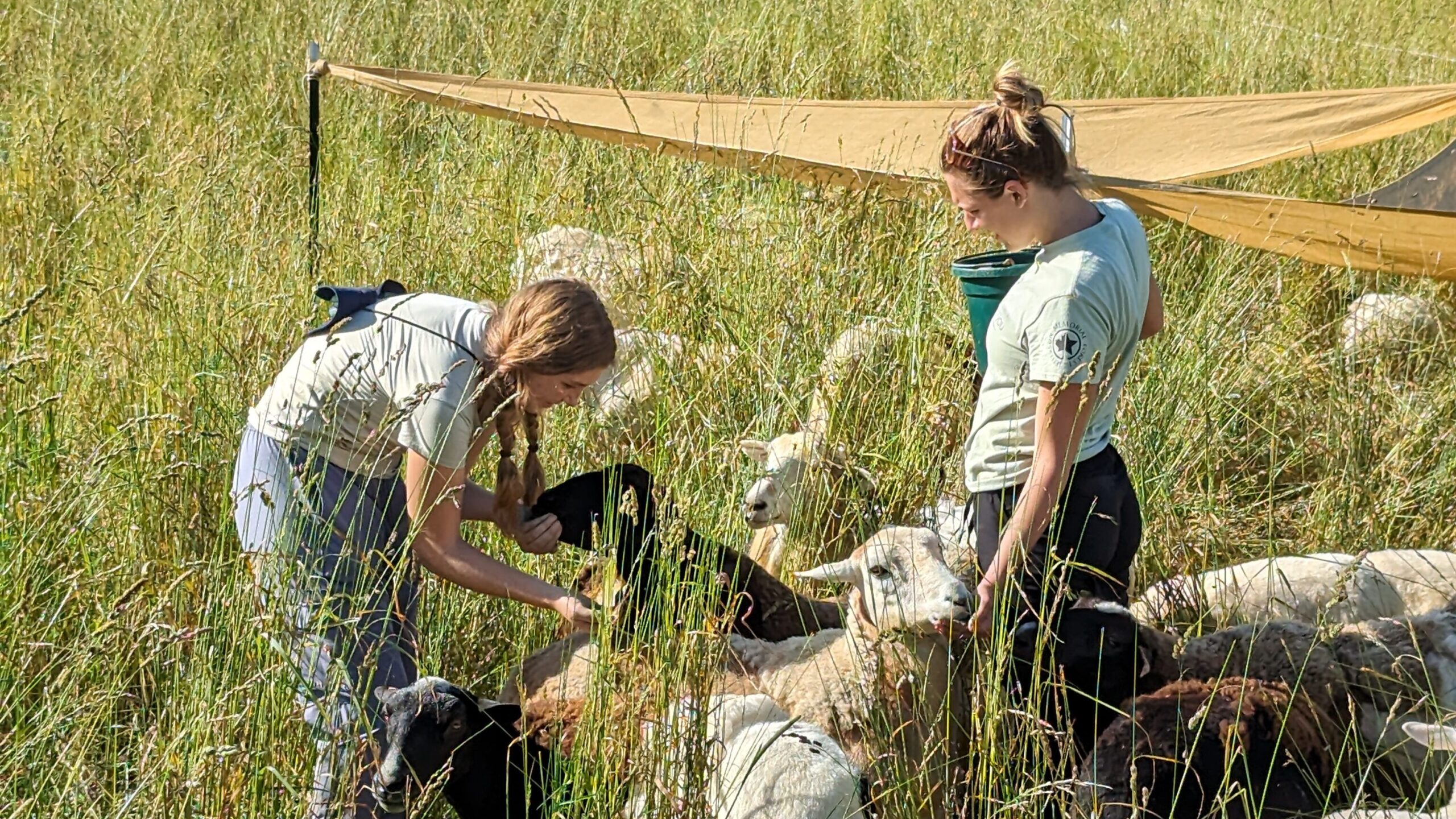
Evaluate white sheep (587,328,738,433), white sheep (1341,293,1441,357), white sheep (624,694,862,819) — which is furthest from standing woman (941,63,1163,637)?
white sheep (1341,293,1441,357)

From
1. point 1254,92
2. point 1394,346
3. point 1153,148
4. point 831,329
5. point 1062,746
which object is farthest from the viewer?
point 1254,92

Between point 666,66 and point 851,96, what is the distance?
1247 millimetres

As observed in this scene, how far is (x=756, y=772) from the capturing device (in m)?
2.91

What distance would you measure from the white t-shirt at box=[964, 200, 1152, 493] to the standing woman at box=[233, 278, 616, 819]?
94 centimetres

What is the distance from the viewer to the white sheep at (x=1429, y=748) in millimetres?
2838

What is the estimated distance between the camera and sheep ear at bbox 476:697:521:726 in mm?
3244

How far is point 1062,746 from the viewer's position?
2.62 metres

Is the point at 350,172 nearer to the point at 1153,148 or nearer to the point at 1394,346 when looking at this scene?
the point at 1153,148

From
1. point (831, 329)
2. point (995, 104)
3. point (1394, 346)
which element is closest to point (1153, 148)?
point (1394, 346)

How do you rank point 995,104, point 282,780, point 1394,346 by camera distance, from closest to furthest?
point 282,780 → point 995,104 → point 1394,346

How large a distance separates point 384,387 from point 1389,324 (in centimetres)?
430

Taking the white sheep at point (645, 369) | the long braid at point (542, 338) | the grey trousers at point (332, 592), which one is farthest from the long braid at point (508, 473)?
the white sheep at point (645, 369)

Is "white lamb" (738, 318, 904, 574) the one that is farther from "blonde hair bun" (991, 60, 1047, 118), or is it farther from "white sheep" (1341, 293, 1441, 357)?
"white sheep" (1341, 293, 1441, 357)

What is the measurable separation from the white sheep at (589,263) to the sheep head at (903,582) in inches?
84.5
